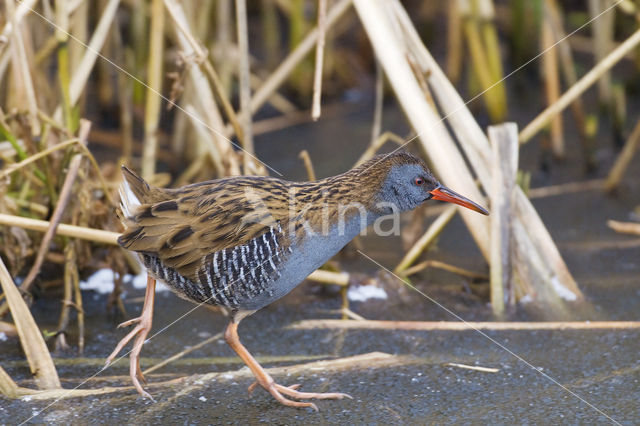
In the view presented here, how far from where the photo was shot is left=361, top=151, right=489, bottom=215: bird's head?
2535 mm

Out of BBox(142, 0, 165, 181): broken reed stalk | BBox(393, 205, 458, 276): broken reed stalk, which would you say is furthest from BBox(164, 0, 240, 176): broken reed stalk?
BBox(393, 205, 458, 276): broken reed stalk

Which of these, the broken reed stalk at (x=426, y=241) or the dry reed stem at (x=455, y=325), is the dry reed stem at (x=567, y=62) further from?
the dry reed stem at (x=455, y=325)

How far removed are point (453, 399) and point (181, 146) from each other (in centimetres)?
236

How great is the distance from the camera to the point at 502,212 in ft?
9.52

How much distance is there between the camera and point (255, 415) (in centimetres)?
234

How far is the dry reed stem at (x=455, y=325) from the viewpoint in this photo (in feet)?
8.89

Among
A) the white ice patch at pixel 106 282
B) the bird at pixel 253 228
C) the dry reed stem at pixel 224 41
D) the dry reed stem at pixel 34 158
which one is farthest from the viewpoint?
the dry reed stem at pixel 224 41

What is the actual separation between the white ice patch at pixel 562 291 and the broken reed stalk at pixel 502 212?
0.51ft

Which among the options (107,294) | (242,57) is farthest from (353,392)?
(242,57)

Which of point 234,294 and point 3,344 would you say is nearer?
point 234,294

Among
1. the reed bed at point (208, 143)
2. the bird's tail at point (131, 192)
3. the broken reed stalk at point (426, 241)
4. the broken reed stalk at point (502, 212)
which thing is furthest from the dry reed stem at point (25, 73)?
the broken reed stalk at point (502, 212)

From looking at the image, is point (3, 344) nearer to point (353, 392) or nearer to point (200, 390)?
point (200, 390)

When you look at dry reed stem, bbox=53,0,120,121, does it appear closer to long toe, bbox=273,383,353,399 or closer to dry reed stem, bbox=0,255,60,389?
dry reed stem, bbox=0,255,60,389

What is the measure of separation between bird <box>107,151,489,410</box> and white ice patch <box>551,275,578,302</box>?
54cm
